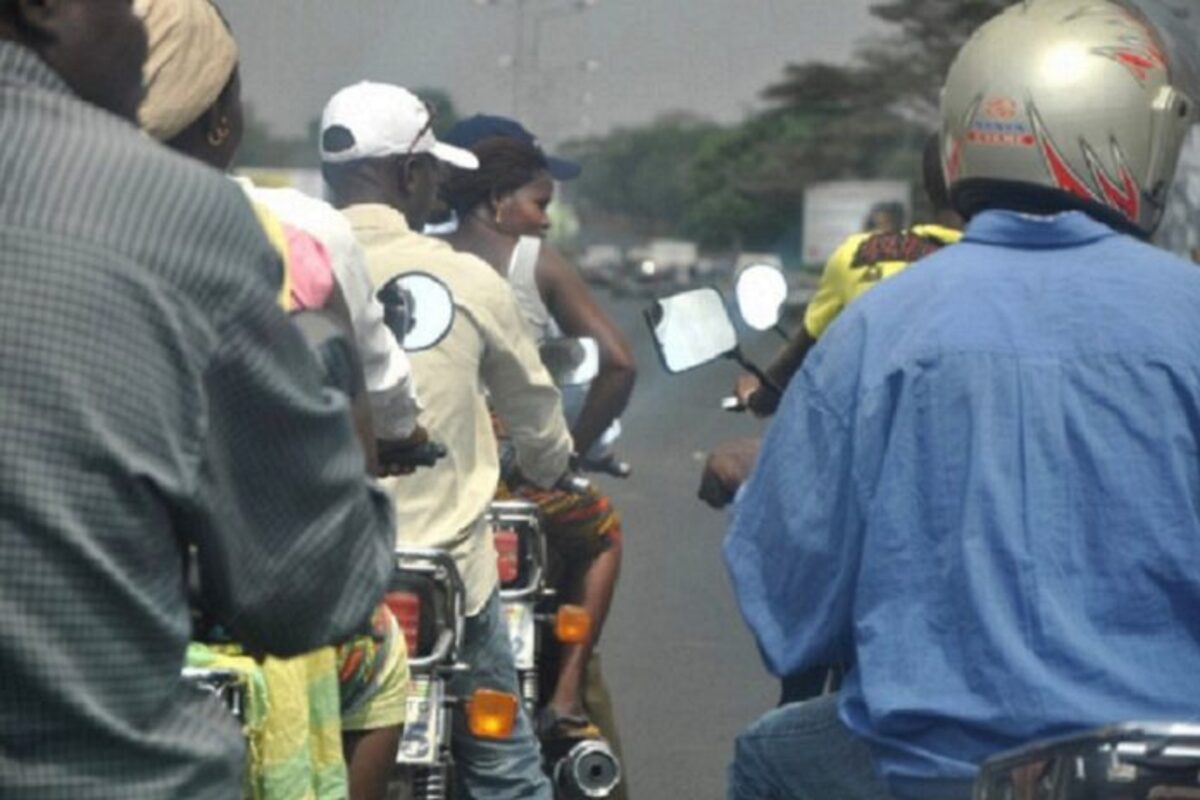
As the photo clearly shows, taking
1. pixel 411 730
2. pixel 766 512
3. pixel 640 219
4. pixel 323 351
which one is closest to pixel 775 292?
pixel 411 730

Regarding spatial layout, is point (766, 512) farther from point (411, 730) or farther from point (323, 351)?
point (411, 730)

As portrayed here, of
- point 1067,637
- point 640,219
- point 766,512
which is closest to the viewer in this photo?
point 1067,637

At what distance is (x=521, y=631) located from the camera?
7.76 meters

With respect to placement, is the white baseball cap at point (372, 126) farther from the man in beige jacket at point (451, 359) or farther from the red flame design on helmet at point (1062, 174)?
the red flame design on helmet at point (1062, 174)

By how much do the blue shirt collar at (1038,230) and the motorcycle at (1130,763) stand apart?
934 mm

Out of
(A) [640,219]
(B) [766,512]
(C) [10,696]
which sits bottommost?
(A) [640,219]

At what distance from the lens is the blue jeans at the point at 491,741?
22.7 ft

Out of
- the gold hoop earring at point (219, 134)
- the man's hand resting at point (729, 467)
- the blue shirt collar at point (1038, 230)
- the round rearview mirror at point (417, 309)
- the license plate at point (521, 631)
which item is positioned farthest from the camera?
the license plate at point (521, 631)

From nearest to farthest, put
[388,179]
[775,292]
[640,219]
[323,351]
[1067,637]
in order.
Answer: [323,351]
[1067,637]
[775,292]
[388,179]
[640,219]

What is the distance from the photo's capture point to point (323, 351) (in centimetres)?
337

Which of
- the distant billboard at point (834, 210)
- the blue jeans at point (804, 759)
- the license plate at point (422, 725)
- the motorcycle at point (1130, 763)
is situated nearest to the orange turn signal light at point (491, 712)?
the license plate at point (422, 725)

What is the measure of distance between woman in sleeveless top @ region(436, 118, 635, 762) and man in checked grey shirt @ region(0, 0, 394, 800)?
5.13 m

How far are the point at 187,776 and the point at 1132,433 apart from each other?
1287 millimetres

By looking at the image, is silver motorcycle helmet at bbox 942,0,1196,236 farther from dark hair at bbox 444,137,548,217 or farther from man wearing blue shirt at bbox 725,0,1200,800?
dark hair at bbox 444,137,548,217
